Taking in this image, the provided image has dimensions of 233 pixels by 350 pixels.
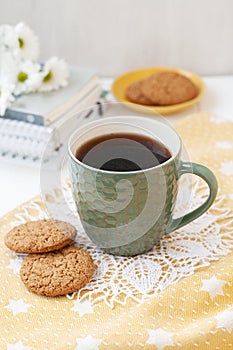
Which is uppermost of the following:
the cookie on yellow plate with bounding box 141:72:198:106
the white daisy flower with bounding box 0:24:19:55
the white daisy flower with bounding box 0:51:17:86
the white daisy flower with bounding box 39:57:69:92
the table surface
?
the white daisy flower with bounding box 0:24:19:55

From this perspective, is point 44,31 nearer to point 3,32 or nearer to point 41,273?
point 3,32

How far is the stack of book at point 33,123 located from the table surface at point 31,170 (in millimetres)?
24

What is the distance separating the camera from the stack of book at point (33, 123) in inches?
37.4

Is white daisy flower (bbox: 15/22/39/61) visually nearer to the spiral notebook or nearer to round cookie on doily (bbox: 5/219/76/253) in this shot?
the spiral notebook

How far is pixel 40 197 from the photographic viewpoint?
0.86 m

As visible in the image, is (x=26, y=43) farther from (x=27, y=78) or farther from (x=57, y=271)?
(x=57, y=271)

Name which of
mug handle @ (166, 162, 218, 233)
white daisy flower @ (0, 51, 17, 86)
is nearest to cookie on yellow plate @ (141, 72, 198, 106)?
white daisy flower @ (0, 51, 17, 86)

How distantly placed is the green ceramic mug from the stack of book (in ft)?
0.67

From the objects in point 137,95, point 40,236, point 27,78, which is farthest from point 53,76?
point 40,236

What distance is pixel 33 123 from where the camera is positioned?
3.14ft

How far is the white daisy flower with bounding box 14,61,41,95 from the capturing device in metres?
1.00

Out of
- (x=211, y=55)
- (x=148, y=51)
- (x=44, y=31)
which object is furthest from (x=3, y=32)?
(x=211, y=55)

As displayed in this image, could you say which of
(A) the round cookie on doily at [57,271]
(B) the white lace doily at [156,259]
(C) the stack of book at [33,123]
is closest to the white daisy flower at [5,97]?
(C) the stack of book at [33,123]

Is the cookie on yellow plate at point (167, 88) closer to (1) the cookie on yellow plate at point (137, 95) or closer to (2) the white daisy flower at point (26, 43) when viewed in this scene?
(1) the cookie on yellow plate at point (137, 95)
